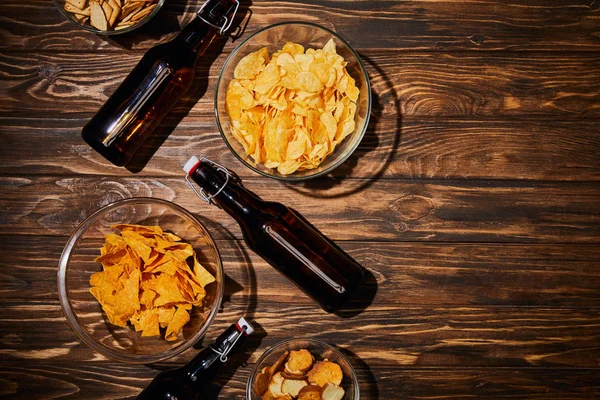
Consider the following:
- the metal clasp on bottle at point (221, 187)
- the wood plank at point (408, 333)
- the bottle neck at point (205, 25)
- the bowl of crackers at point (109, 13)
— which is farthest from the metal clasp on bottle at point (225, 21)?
the wood plank at point (408, 333)

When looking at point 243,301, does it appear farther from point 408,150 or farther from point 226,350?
point 408,150

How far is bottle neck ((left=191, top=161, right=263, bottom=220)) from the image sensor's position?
1.28m

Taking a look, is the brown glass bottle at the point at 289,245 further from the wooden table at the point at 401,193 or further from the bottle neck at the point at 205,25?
the bottle neck at the point at 205,25

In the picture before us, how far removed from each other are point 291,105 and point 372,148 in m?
0.28

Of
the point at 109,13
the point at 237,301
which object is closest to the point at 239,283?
the point at 237,301

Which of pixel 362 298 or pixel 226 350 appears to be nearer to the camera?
pixel 226 350

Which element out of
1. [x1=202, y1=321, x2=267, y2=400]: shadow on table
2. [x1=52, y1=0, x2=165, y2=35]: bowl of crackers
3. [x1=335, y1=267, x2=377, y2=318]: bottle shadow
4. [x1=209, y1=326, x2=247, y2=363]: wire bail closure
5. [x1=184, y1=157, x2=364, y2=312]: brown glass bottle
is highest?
[x1=52, y1=0, x2=165, y2=35]: bowl of crackers

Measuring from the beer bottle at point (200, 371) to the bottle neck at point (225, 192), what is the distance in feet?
0.92

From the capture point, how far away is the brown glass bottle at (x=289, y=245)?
4.37 ft

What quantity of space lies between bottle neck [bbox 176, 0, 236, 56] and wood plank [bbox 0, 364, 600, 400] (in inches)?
34.4

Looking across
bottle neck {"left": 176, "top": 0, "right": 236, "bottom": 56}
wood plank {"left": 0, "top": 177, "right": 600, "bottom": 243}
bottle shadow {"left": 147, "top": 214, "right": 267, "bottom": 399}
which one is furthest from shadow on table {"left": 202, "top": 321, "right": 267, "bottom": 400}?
bottle neck {"left": 176, "top": 0, "right": 236, "bottom": 56}

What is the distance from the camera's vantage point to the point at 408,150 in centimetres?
146

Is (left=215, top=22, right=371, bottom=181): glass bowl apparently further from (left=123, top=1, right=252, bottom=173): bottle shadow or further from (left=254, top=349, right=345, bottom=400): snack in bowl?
(left=254, top=349, right=345, bottom=400): snack in bowl

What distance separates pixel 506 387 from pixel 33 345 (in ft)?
4.35
